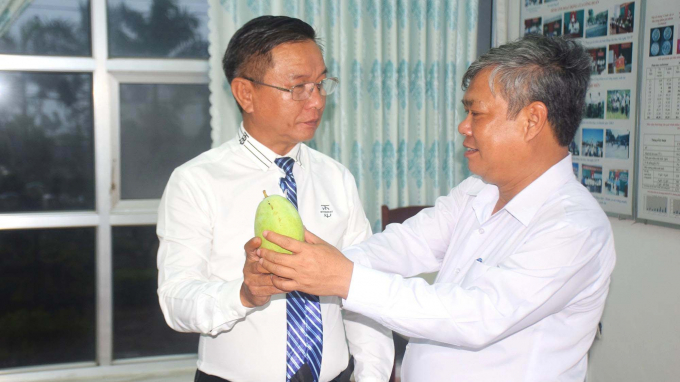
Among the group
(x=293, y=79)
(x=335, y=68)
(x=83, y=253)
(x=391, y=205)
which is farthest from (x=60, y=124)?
(x=293, y=79)

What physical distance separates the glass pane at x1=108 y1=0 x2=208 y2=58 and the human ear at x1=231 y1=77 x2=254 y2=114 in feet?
6.35

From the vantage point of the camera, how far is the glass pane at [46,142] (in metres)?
3.26

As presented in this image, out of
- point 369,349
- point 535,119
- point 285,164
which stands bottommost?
point 369,349

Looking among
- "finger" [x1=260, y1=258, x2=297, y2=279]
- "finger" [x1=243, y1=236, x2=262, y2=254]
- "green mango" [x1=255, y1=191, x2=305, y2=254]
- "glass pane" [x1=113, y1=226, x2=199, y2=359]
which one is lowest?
"glass pane" [x1=113, y1=226, x2=199, y2=359]

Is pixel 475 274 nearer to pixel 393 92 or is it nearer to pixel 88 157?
pixel 393 92

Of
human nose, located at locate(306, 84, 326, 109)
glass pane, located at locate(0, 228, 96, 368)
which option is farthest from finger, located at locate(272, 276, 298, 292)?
glass pane, located at locate(0, 228, 96, 368)

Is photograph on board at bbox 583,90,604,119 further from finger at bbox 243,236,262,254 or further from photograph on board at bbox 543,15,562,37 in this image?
finger at bbox 243,236,262,254

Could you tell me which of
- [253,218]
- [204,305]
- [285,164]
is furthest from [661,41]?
[204,305]

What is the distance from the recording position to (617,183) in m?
2.76

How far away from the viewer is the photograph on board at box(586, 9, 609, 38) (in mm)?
2816

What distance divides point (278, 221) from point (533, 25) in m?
2.62

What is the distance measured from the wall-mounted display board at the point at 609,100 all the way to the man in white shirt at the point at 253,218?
5.24ft

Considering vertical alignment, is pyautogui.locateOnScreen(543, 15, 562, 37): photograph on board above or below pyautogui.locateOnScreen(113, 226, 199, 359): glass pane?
above

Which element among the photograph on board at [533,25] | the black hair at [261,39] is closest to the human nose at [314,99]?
the black hair at [261,39]
